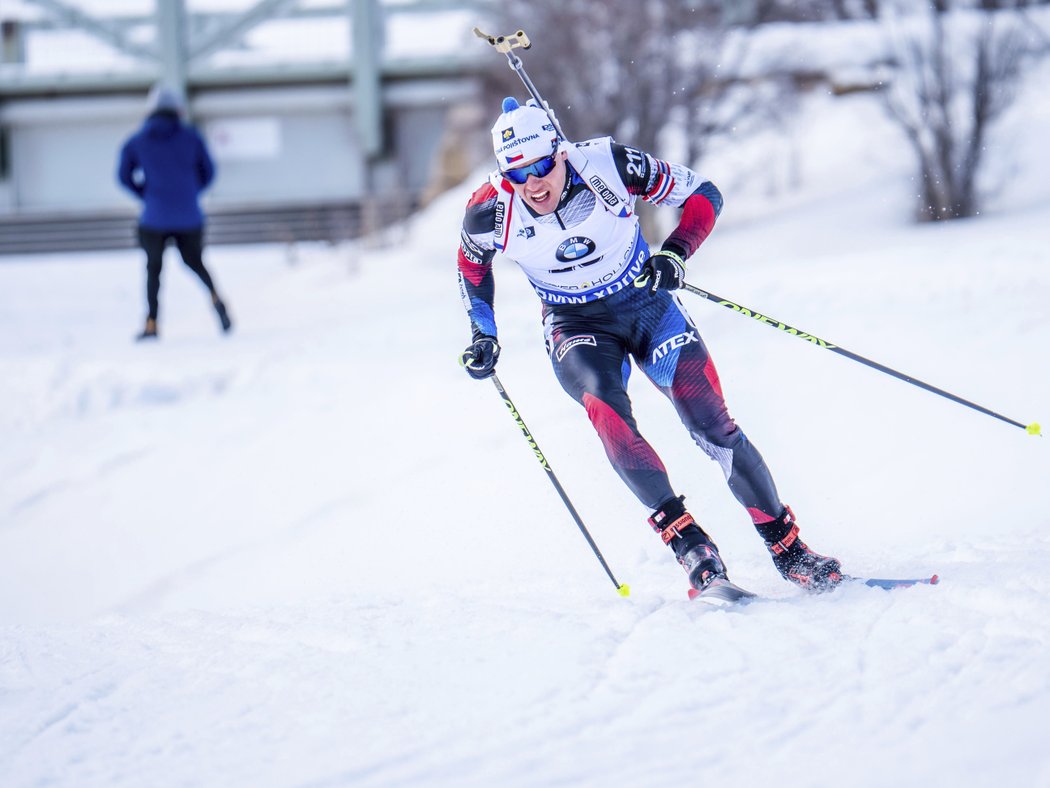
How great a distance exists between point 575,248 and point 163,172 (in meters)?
5.26

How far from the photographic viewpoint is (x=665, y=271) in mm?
3701

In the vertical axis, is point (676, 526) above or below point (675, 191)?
below

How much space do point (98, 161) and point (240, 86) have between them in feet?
11.6

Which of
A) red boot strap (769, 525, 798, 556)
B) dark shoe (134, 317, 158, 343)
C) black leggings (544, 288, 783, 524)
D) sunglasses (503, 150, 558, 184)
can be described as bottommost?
dark shoe (134, 317, 158, 343)

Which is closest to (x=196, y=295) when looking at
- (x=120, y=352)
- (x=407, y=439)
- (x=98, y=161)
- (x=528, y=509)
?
(x=120, y=352)

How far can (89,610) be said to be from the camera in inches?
208

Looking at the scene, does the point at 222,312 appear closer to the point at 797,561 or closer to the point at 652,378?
the point at 652,378

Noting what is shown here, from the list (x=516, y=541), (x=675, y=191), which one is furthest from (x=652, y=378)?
(x=516, y=541)

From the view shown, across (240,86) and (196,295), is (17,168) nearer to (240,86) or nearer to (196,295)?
(240,86)

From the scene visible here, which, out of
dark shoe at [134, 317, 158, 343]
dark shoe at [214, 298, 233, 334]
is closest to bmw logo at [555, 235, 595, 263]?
dark shoe at [214, 298, 233, 334]

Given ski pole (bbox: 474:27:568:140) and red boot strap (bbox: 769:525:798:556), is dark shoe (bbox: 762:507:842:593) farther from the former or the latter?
ski pole (bbox: 474:27:568:140)

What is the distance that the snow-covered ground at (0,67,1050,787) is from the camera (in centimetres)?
257

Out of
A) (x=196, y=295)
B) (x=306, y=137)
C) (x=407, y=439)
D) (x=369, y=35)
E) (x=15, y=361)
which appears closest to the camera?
(x=407, y=439)

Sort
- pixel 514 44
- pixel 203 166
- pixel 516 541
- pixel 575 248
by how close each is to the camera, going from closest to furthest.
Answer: pixel 575 248
pixel 514 44
pixel 516 541
pixel 203 166
